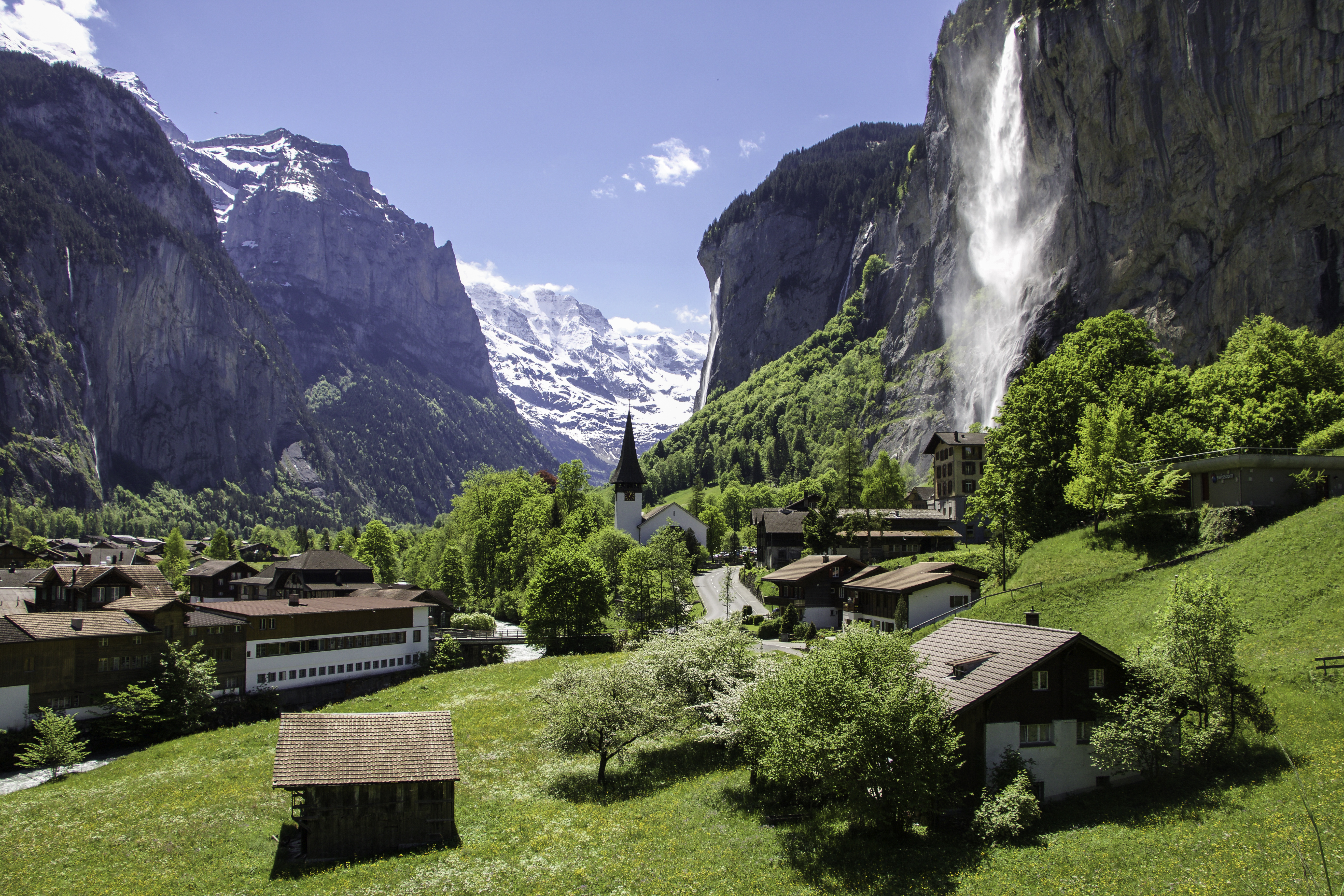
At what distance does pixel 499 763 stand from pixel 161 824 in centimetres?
1401

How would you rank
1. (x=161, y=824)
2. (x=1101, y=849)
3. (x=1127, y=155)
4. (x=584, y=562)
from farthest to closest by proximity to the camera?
1. (x=1127, y=155)
2. (x=584, y=562)
3. (x=161, y=824)
4. (x=1101, y=849)

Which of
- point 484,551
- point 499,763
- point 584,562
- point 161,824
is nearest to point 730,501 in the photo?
point 484,551

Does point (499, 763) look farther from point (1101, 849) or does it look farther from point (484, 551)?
point (484, 551)

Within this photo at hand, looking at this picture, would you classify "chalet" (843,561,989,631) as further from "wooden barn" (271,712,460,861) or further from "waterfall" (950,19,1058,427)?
"waterfall" (950,19,1058,427)

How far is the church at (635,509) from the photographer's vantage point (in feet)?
354

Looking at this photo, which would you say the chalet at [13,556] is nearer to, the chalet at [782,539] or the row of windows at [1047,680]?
the chalet at [782,539]

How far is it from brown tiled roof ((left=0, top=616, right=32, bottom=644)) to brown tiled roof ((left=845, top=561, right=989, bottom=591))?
171 ft

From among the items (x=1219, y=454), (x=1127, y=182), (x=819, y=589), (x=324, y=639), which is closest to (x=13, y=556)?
(x=324, y=639)

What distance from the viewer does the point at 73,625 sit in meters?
49.5

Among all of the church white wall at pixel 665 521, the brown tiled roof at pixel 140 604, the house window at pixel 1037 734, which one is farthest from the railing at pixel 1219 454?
the church white wall at pixel 665 521

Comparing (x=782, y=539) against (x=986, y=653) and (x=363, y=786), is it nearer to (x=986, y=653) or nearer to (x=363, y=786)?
(x=986, y=653)

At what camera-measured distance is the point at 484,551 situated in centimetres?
9319

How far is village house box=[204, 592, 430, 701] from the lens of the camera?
57000 mm

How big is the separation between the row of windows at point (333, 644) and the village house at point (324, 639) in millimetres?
43
